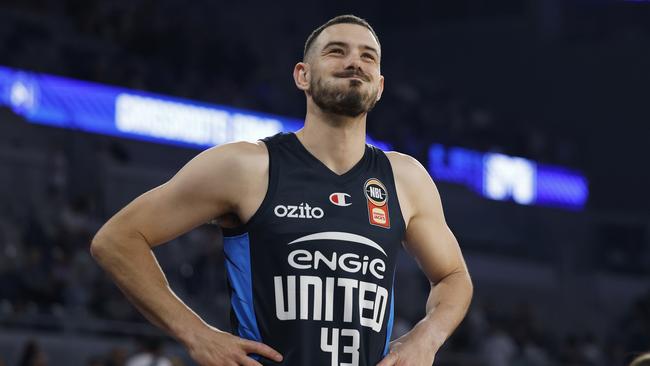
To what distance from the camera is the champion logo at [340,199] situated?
4.18 m

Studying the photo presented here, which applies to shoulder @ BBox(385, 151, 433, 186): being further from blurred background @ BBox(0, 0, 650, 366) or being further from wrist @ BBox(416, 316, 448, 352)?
blurred background @ BBox(0, 0, 650, 366)

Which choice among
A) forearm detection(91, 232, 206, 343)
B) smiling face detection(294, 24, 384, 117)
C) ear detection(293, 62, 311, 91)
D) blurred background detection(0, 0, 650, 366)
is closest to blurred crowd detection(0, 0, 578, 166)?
blurred background detection(0, 0, 650, 366)

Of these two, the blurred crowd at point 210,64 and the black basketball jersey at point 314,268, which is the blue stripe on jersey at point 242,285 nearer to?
the black basketball jersey at point 314,268

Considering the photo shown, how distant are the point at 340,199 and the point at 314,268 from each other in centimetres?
28

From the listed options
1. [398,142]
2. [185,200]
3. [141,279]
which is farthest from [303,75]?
[398,142]

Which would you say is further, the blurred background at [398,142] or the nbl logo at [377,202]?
the blurred background at [398,142]

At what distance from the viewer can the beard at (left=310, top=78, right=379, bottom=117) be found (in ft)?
13.5

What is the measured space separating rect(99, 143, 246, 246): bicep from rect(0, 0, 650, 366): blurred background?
6.42 metres

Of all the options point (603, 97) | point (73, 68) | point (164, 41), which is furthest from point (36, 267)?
point (603, 97)

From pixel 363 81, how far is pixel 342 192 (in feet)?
1.29

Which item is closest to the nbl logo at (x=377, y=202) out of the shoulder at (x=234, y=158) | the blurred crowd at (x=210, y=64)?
the shoulder at (x=234, y=158)

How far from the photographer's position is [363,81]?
411cm

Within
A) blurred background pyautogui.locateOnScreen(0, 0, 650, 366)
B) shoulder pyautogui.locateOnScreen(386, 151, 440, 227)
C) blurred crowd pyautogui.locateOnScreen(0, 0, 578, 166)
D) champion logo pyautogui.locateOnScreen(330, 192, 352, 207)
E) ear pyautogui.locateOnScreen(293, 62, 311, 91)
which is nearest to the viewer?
champion logo pyautogui.locateOnScreen(330, 192, 352, 207)

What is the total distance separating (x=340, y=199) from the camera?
4188 millimetres
